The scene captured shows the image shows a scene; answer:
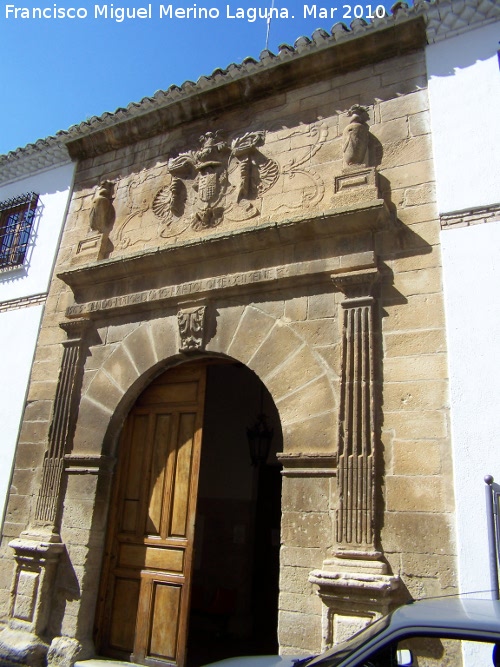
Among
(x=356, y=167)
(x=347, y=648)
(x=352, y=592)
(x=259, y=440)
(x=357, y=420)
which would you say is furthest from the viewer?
(x=259, y=440)

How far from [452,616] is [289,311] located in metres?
2.92

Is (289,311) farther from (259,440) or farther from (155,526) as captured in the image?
(259,440)

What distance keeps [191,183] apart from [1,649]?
4610 millimetres

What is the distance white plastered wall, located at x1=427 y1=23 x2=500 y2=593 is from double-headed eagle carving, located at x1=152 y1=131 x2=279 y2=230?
A: 1.61 m

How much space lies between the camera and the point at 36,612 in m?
4.87

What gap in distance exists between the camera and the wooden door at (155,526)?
4691mm

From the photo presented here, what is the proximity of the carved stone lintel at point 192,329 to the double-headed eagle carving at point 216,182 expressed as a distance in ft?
3.04

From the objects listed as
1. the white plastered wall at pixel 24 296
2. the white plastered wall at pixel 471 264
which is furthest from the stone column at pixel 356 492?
the white plastered wall at pixel 24 296

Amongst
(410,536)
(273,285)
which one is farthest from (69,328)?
(410,536)

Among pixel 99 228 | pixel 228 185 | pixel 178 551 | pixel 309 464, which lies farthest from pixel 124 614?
pixel 228 185

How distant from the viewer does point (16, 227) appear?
23.4ft

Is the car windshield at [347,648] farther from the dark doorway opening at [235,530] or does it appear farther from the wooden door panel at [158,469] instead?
the dark doorway opening at [235,530]

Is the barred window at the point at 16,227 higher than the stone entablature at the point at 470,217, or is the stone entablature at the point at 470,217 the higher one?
the barred window at the point at 16,227

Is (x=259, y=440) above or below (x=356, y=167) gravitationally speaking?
below
